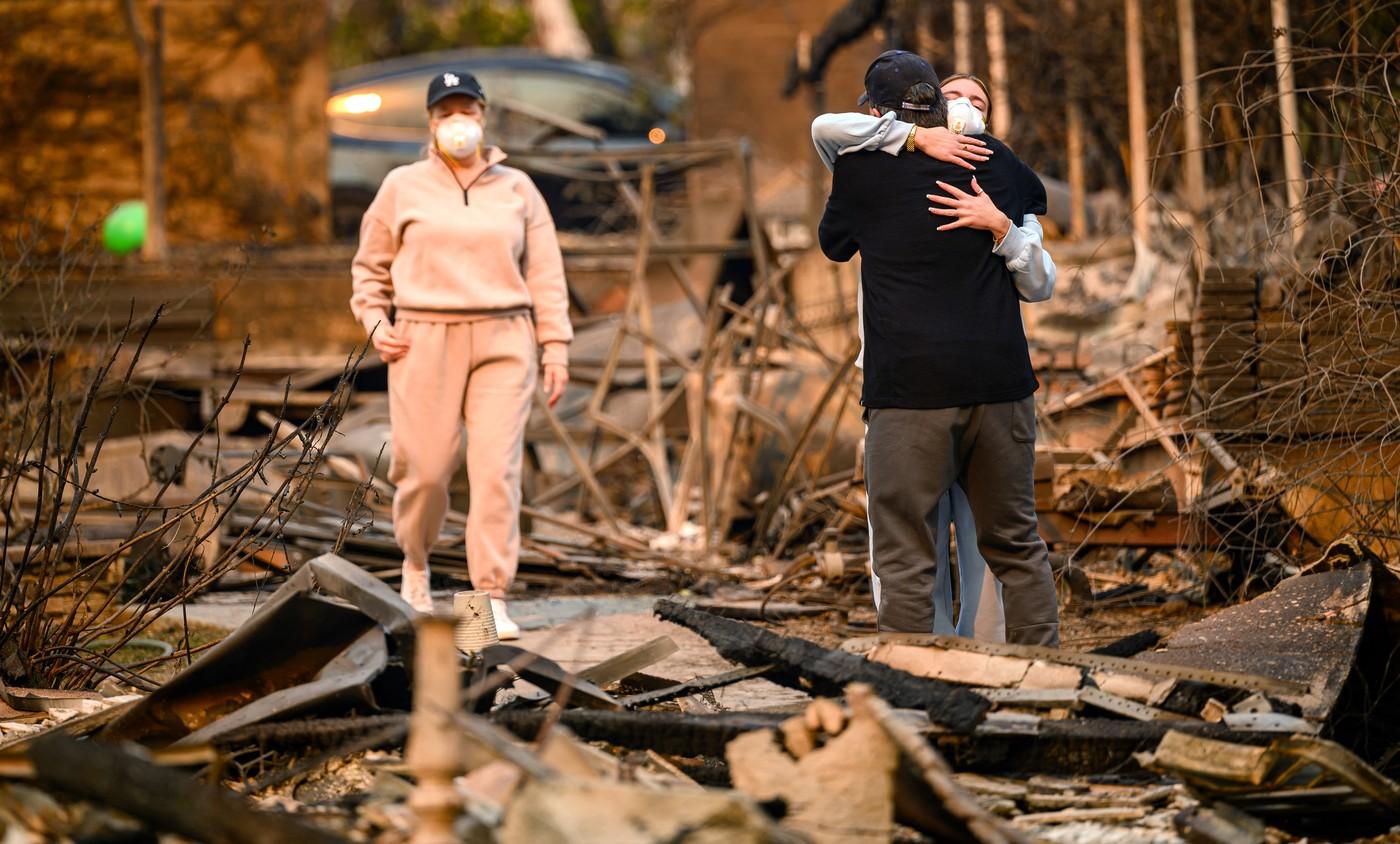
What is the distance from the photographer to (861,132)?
4793mm

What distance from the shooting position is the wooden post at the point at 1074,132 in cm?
1272

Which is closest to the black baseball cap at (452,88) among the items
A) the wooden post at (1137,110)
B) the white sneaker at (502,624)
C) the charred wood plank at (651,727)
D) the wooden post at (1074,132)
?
the white sneaker at (502,624)

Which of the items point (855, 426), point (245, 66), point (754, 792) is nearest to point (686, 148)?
point (855, 426)

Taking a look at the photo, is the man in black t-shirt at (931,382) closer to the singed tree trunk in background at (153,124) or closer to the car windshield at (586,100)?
the singed tree trunk in background at (153,124)

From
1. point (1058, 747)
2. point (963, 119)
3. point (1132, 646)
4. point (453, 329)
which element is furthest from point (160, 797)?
point (453, 329)

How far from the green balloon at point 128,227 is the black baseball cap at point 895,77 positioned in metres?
11.4

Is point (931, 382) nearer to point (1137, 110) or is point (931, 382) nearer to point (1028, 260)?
point (1028, 260)

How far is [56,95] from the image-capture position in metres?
14.5


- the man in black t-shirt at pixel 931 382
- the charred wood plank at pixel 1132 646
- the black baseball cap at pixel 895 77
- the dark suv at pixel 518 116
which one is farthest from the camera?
the dark suv at pixel 518 116

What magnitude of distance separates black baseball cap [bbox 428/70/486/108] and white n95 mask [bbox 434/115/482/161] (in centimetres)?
9

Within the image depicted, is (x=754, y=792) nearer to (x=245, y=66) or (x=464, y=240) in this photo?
(x=464, y=240)

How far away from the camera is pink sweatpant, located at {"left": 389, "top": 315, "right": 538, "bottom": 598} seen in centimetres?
648

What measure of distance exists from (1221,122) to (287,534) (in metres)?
7.10

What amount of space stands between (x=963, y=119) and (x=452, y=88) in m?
2.28
